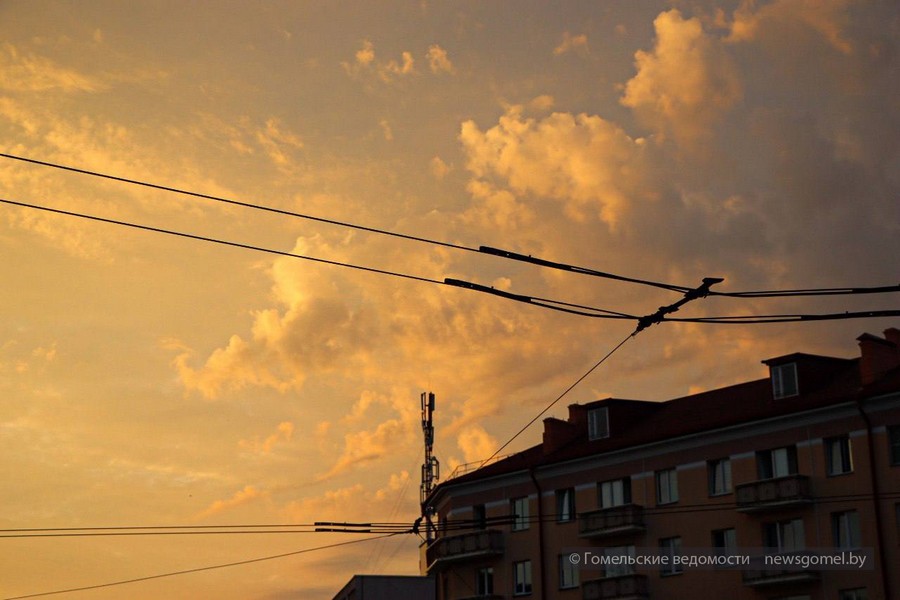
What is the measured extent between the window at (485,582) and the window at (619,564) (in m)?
8.43

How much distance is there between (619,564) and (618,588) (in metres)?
1.60

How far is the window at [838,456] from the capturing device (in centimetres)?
5058

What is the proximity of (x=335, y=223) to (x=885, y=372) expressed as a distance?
3595cm

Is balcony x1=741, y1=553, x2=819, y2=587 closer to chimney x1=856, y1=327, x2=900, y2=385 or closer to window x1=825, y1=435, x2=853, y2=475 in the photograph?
window x1=825, y1=435, x2=853, y2=475

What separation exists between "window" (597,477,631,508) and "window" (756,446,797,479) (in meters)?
7.95

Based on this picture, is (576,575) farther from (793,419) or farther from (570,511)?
(793,419)

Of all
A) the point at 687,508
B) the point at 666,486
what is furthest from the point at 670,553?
the point at 666,486

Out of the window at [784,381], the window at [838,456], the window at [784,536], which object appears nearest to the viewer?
the window at [838,456]

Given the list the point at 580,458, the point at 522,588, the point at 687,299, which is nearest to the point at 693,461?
the point at 580,458

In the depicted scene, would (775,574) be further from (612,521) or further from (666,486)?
(612,521)

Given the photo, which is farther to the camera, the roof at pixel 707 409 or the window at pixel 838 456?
the roof at pixel 707 409

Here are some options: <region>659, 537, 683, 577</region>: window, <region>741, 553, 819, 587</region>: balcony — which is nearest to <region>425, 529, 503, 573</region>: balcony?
<region>659, 537, 683, 577</region>: window

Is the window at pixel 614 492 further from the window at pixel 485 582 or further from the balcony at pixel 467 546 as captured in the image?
the window at pixel 485 582

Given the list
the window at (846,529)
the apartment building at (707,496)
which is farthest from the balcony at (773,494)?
the window at (846,529)
